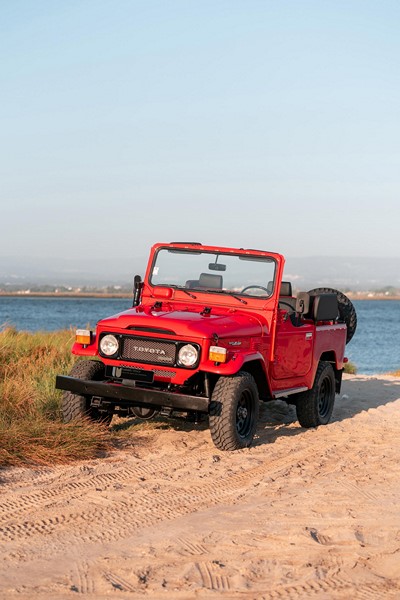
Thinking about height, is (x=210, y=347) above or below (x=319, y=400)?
above

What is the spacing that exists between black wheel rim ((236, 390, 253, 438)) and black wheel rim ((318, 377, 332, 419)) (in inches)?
90.8

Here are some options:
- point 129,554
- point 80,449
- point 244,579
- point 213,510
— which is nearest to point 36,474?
point 80,449

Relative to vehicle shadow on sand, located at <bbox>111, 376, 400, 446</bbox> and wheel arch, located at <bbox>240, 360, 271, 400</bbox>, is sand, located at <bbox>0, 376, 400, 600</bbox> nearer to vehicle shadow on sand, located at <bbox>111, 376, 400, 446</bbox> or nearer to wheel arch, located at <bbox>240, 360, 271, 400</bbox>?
vehicle shadow on sand, located at <bbox>111, 376, 400, 446</bbox>

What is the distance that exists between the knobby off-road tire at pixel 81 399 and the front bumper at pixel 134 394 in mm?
157

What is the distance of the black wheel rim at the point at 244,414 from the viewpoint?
8.71 metres

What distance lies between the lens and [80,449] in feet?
26.4

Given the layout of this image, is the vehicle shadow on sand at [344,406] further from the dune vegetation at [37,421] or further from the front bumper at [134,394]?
the dune vegetation at [37,421]

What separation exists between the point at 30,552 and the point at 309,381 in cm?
567

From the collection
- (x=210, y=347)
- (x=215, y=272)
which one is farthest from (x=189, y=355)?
(x=215, y=272)

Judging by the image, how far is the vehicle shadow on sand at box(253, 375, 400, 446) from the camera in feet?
33.6

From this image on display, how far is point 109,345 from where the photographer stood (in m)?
8.74

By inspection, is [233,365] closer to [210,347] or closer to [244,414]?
[210,347]

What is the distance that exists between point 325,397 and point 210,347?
3.29 m

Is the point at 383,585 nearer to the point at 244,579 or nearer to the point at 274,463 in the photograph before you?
the point at 244,579
